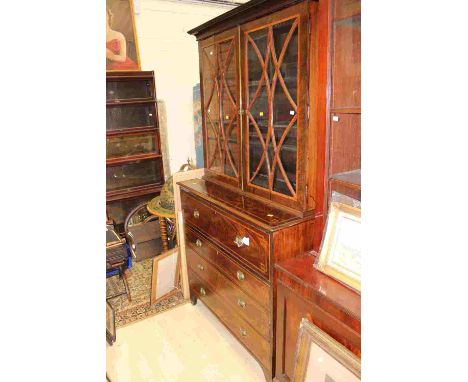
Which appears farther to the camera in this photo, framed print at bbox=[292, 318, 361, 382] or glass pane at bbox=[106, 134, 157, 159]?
glass pane at bbox=[106, 134, 157, 159]

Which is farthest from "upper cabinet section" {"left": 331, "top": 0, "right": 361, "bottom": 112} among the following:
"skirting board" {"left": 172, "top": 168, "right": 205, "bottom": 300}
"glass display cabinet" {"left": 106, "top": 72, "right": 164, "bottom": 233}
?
"glass display cabinet" {"left": 106, "top": 72, "right": 164, "bottom": 233}

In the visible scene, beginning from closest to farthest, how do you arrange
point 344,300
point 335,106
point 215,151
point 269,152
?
point 344,300, point 335,106, point 269,152, point 215,151

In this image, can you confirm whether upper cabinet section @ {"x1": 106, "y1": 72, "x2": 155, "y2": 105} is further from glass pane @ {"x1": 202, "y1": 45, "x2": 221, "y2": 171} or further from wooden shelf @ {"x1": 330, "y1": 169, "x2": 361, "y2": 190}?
wooden shelf @ {"x1": 330, "y1": 169, "x2": 361, "y2": 190}

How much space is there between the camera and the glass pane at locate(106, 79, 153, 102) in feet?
10.7

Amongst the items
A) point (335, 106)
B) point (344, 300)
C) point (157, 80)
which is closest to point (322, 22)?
point (335, 106)

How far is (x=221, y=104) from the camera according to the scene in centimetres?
221

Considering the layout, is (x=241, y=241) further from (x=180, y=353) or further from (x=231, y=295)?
(x=180, y=353)

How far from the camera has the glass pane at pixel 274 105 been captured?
1.58m

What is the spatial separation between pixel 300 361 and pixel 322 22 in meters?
1.46

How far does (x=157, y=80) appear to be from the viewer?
3.59 meters

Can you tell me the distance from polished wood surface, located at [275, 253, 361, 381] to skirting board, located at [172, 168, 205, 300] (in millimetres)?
1135

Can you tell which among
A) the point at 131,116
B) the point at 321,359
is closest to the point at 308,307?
the point at 321,359
